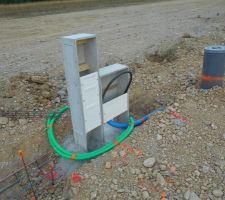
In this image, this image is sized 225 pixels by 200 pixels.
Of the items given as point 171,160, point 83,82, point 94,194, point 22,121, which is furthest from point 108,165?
point 22,121

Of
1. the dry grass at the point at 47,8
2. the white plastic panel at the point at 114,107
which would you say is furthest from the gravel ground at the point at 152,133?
the dry grass at the point at 47,8

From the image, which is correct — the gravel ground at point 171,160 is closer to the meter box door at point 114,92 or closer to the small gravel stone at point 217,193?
the small gravel stone at point 217,193

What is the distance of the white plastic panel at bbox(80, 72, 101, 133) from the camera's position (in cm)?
303

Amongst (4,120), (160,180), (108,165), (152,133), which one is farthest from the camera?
(4,120)

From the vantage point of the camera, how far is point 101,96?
10.8 ft

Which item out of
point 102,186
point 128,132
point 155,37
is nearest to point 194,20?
point 155,37

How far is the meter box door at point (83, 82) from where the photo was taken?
2875 millimetres

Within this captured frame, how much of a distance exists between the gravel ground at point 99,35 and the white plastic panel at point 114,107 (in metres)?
3.14

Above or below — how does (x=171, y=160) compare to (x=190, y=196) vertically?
above

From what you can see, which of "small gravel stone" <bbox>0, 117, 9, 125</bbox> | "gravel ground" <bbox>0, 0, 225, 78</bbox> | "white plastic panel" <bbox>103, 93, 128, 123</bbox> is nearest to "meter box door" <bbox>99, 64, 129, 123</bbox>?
"white plastic panel" <bbox>103, 93, 128, 123</bbox>

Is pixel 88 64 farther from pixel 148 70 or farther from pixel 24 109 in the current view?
pixel 148 70

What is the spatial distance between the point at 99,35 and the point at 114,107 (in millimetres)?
7390

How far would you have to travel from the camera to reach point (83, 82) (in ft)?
9.78

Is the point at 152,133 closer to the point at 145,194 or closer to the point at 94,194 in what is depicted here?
the point at 145,194
